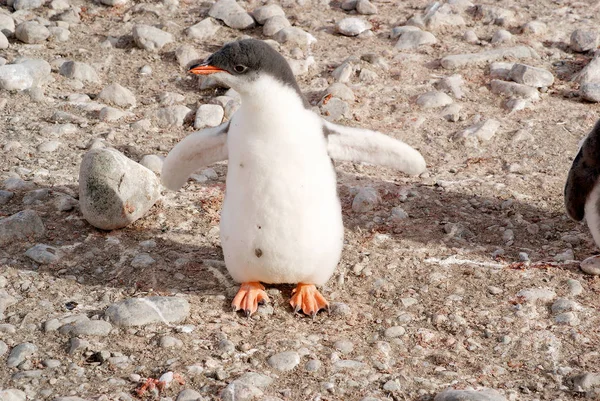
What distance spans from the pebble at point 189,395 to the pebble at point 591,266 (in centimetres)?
237

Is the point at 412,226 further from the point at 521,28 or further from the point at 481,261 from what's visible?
the point at 521,28

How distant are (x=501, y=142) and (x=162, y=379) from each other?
352 cm

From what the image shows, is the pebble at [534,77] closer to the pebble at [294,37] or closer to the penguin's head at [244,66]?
the pebble at [294,37]

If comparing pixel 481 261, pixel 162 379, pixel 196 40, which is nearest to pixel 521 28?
pixel 196 40

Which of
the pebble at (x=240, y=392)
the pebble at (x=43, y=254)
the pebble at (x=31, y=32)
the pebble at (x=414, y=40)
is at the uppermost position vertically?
the pebble at (x=240, y=392)

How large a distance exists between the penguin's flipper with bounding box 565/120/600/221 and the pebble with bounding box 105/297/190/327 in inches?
90.9

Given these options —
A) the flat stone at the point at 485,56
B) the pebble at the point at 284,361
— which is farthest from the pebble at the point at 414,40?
the pebble at the point at 284,361

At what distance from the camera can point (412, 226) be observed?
535 cm

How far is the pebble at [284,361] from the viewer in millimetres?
3916

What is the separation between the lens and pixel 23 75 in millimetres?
6754

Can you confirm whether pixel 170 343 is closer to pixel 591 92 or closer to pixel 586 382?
pixel 586 382

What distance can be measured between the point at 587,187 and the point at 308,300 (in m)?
1.77

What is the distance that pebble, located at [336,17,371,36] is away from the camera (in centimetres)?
781

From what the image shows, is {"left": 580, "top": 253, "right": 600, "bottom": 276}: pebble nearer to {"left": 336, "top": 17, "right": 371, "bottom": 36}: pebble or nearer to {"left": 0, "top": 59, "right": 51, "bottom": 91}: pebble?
{"left": 336, "top": 17, "right": 371, "bottom": 36}: pebble
